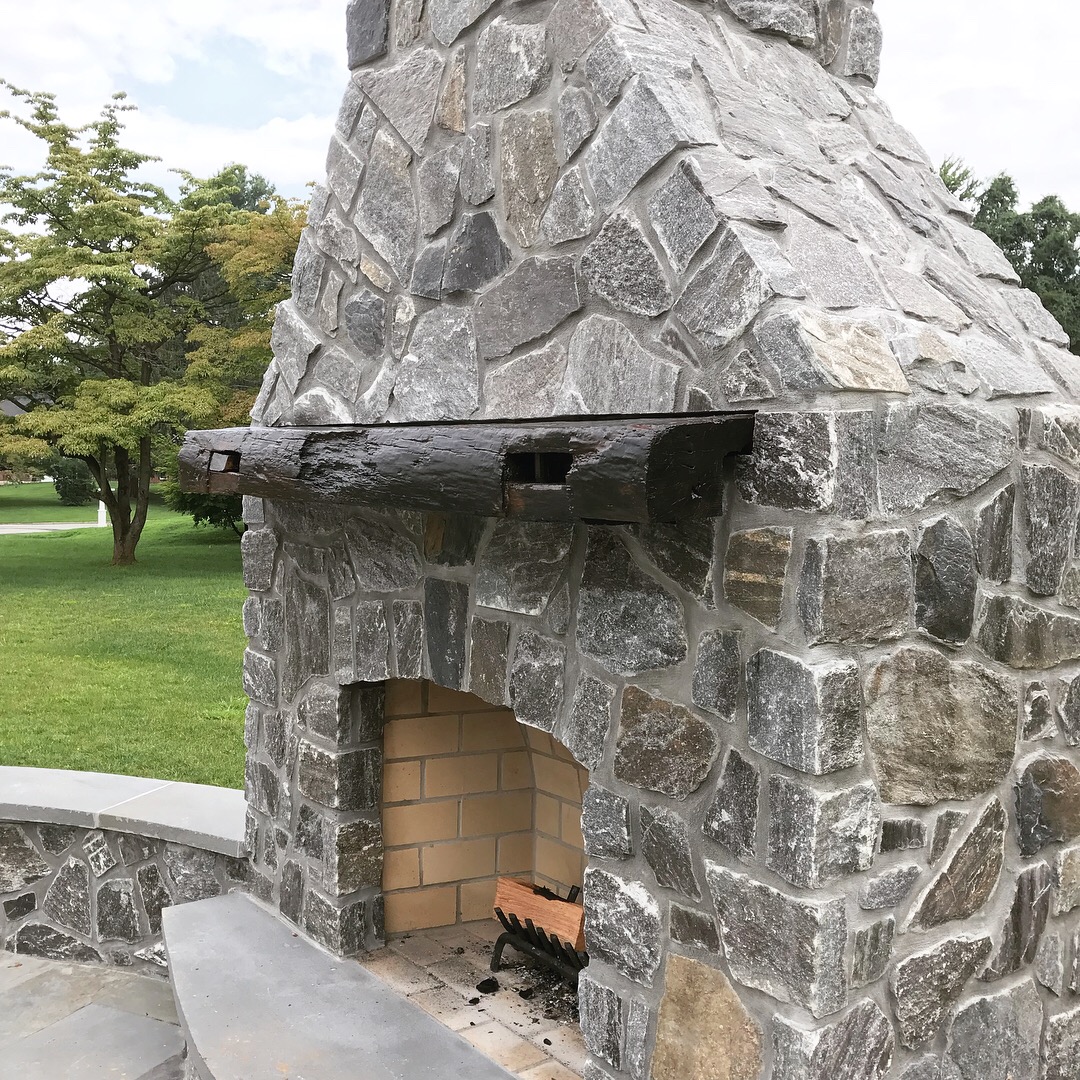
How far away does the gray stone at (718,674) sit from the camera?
219 cm

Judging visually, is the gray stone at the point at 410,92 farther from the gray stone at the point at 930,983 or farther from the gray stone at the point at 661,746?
the gray stone at the point at 930,983

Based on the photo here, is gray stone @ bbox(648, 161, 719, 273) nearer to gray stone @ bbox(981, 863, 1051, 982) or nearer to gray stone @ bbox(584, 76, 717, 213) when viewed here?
gray stone @ bbox(584, 76, 717, 213)

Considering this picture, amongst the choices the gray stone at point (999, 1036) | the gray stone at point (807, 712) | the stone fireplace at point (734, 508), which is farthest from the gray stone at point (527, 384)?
the gray stone at point (999, 1036)

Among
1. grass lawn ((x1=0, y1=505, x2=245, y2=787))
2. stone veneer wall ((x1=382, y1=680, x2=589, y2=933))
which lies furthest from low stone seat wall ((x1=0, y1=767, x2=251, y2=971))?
grass lawn ((x1=0, y1=505, x2=245, y2=787))

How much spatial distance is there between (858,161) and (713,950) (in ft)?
6.54

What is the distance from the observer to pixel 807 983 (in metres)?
2.08

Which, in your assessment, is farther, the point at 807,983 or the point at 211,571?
the point at 211,571

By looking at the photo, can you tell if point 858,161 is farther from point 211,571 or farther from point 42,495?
point 42,495

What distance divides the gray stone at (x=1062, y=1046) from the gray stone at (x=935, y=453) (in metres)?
1.41

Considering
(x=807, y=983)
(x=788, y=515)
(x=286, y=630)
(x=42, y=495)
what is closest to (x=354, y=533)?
(x=286, y=630)

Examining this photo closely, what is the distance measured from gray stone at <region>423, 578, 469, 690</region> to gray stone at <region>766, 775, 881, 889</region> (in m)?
1.04

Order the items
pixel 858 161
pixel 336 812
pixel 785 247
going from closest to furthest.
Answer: pixel 785 247
pixel 858 161
pixel 336 812

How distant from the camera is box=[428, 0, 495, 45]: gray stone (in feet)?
9.10

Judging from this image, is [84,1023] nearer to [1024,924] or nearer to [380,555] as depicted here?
[380,555]
